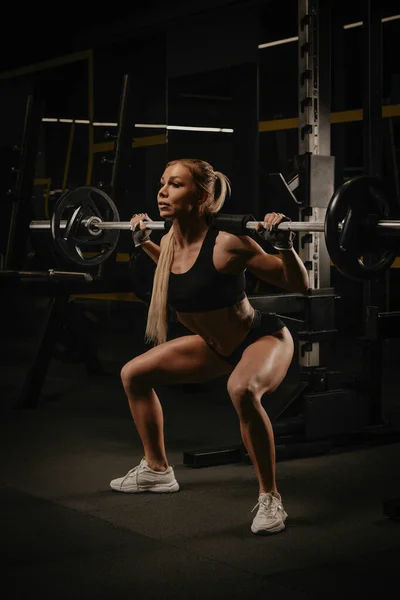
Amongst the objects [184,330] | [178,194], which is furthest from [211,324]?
[184,330]

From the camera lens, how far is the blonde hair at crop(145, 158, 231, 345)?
3445 mm

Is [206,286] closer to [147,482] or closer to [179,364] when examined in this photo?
[179,364]

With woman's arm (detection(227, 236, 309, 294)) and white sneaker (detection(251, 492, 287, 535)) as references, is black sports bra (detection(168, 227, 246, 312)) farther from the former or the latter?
white sneaker (detection(251, 492, 287, 535))

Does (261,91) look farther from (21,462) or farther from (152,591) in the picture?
(152,591)

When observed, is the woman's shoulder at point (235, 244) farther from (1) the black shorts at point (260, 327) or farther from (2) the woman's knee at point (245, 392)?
(2) the woman's knee at point (245, 392)

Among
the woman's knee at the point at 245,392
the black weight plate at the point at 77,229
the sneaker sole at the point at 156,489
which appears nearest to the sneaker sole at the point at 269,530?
the woman's knee at the point at 245,392

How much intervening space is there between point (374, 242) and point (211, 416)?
2029 millimetres

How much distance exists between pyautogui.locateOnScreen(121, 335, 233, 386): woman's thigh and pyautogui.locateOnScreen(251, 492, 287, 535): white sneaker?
51cm

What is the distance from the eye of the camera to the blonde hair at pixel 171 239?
345cm

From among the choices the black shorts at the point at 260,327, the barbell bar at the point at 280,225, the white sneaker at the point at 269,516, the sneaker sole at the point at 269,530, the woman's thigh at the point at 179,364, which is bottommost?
the sneaker sole at the point at 269,530

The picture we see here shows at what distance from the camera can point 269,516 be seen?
314 centimetres

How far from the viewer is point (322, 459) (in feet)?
13.6

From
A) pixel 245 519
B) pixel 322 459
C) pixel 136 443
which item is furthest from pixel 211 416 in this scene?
pixel 245 519

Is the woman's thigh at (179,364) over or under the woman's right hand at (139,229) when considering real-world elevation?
under
